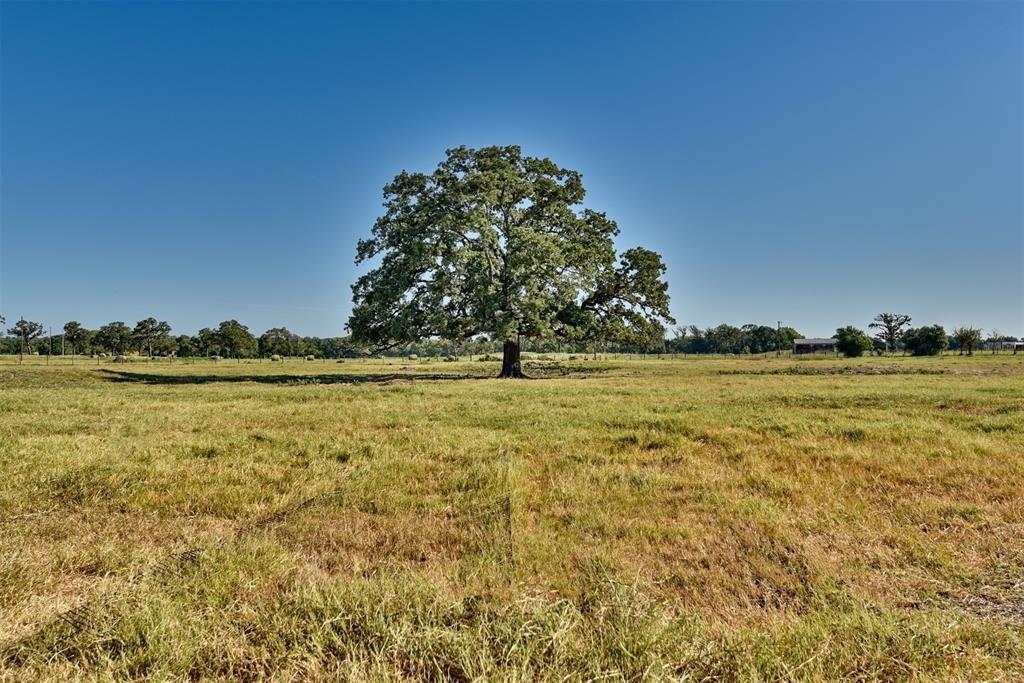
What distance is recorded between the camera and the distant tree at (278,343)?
134 metres

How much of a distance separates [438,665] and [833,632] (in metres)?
2.54

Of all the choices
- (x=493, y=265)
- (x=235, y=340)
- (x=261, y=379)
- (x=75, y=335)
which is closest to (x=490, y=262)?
(x=493, y=265)

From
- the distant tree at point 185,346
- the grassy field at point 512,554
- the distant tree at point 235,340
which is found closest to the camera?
the grassy field at point 512,554

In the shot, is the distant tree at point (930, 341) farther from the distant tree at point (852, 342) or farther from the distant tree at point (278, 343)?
the distant tree at point (278, 343)

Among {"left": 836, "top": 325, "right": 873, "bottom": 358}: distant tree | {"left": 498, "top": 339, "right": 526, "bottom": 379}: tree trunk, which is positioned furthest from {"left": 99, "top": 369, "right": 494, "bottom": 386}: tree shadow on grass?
{"left": 836, "top": 325, "right": 873, "bottom": 358}: distant tree

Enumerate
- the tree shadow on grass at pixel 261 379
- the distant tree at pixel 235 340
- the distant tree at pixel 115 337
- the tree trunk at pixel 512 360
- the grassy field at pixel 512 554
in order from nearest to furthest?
1. the grassy field at pixel 512 554
2. the tree shadow on grass at pixel 261 379
3. the tree trunk at pixel 512 360
4. the distant tree at pixel 115 337
5. the distant tree at pixel 235 340

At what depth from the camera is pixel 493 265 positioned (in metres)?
28.3

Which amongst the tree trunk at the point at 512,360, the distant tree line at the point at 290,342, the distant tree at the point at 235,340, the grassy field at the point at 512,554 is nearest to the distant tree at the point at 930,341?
the distant tree line at the point at 290,342

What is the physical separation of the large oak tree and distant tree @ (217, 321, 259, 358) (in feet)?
330

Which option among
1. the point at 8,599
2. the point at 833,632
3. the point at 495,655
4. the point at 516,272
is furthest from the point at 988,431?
the point at 516,272

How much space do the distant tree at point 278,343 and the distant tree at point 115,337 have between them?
3007cm

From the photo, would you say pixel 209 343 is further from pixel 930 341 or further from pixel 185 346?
pixel 930 341

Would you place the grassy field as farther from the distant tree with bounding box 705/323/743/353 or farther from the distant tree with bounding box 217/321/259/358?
the distant tree with bounding box 705/323/743/353

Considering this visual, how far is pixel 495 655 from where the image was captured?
2916 millimetres
